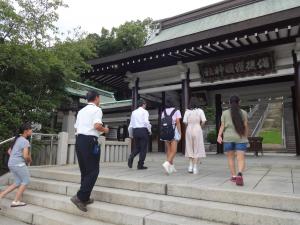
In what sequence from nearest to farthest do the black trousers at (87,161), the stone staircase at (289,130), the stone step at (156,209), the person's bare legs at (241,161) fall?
the stone step at (156,209), the black trousers at (87,161), the person's bare legs at (241,161), the stone staircase at (289,130)

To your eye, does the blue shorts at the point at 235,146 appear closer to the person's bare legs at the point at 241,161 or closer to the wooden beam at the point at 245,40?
the person's bare legs at the point at 241,161

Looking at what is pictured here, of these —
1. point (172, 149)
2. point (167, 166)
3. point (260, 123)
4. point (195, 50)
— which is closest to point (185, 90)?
point (195, 50)

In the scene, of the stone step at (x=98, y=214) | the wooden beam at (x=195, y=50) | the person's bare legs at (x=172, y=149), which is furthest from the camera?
the wooden beam at (x=195, y=50)

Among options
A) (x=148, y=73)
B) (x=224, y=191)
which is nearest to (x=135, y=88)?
(x=148, y=73)

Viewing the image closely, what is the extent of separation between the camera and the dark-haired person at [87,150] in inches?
148

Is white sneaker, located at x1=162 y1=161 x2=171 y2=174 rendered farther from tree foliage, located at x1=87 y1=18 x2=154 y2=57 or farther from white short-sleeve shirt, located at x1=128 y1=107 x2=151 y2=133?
tree foliage, located at x1=87 y1=18 x2=154 y2=57

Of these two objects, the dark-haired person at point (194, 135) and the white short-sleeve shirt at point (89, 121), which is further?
the dark-haired person at point (194, 135)

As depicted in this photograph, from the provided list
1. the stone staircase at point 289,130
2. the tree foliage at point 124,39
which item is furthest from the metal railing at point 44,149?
the tree foliage at point 124,39

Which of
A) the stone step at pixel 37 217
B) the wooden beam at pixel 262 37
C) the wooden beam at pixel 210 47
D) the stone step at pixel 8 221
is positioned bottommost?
the stone step at pixel 8 221

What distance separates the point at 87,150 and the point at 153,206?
1.26 m

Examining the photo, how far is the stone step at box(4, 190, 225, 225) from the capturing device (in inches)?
135

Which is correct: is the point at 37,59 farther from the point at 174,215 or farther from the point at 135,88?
the point at 174,215

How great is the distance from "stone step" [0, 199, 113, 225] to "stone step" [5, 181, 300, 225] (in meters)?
0.11

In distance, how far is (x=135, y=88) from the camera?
10844 mm
